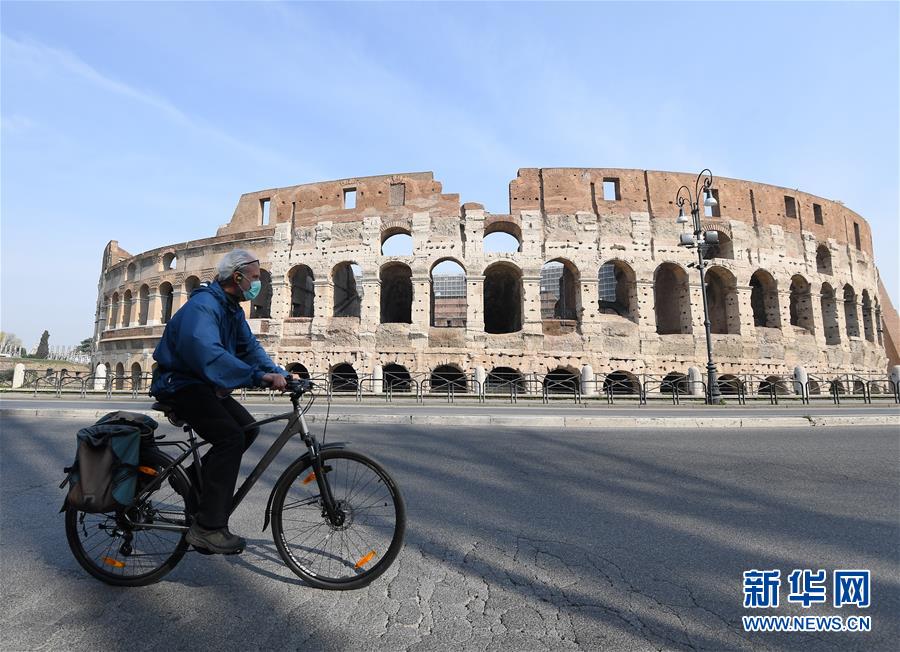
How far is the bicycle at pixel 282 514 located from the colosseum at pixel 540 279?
56.3 ft

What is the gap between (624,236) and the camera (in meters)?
22.0

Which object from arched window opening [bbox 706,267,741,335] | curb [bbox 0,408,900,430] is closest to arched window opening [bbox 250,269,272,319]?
curb [bbox 0,408,900,430]

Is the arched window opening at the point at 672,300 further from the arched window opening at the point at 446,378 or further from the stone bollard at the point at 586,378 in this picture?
the arched window opening at the point at 446,378

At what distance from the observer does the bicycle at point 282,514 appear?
87.7 inches

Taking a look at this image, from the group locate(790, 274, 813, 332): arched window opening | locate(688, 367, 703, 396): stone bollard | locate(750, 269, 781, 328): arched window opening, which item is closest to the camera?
locate(688, 367, 703, 396): stone bollard

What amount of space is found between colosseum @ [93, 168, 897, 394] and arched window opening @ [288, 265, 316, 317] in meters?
0.25

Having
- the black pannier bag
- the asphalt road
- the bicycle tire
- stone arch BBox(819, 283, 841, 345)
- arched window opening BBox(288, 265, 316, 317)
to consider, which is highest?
arched window opening BBox(288, 265, 316, 317)

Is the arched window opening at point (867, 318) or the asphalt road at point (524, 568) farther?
the arched window opening at point (867, 318)

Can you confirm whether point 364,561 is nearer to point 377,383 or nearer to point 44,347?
point 377,383

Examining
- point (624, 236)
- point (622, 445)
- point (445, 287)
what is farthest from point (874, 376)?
point (622, 445)

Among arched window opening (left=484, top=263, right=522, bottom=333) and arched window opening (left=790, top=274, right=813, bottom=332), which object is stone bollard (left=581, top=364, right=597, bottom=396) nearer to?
arched window opening (left=484, top=263, right=522, bottom=333)

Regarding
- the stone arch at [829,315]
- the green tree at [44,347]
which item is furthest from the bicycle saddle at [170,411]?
the green tree at [44,347]

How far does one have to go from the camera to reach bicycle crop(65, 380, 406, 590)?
2.23 m

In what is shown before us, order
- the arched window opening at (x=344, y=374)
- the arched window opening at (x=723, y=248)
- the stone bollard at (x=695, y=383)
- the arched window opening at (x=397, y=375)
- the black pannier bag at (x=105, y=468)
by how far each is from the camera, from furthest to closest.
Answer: the arched window opening at (x=723, y=248) < the arched window opening at (x=344, y=374) < the arched window opening at (x=397, y=375) < the stone bollard at (x=695, y=383) < the black pannier bag at (x=105, y=468)
